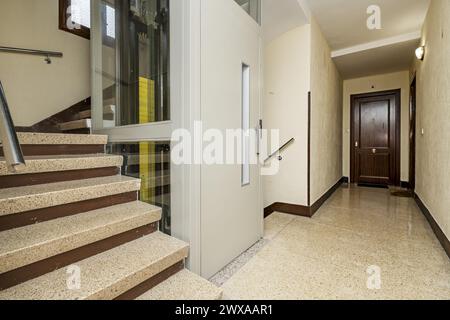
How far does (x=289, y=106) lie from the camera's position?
333 cm

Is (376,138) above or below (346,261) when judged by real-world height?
above

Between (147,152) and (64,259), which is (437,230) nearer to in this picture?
(147,152)

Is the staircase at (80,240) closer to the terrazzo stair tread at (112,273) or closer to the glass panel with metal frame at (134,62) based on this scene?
the terrazzo stair tread at (112,273)

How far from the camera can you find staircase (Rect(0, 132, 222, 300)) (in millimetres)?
1069

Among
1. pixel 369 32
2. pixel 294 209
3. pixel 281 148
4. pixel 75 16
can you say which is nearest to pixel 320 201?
pixel 294 209

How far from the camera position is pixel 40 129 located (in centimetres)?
262

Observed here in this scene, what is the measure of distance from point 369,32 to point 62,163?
15.0 ft

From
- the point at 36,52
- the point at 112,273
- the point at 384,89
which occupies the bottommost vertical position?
the point at 112,273

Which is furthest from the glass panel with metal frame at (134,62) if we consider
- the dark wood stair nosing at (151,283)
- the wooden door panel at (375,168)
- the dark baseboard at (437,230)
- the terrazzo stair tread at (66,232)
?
the wooden door panel at (375,168)

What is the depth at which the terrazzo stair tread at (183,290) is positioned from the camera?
1249mm

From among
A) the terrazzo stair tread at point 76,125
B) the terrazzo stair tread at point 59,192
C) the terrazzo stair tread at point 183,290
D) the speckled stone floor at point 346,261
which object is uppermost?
the terrazzo stair tread at point 76,125

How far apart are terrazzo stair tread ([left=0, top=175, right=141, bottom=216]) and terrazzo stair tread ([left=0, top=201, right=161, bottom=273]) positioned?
111 millimetres

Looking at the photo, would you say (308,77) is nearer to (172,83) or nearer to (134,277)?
(172,83)

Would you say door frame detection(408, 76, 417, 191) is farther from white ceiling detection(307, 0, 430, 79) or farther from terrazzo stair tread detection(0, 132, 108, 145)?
terrazzo stair tread detection(0, 132, 108, 145)
